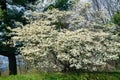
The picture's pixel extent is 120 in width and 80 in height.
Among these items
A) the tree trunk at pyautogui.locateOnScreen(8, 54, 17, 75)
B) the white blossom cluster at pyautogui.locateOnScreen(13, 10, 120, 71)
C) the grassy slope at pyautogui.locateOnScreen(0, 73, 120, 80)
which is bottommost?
the tree trunk at pyautogui.locateOnScreen(8, 54, 17, 75)

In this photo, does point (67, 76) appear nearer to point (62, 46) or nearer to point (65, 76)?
point (65, 76)

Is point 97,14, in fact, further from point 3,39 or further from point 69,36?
point 3,39

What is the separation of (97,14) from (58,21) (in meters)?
2.71

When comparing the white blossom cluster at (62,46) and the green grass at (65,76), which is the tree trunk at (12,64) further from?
the green grass at (65,76)

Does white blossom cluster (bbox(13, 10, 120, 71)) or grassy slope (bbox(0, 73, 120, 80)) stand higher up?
white blossom cluster (bbox(13, 10, 120, 71))

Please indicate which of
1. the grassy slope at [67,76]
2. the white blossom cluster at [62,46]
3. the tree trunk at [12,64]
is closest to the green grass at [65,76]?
the grassy slope at [67,76]

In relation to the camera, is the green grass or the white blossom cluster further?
the white blossom cluster

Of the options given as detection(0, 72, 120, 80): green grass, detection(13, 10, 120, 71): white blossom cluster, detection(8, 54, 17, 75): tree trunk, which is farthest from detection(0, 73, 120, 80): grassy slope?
detection(8, 54, 17, 75): tree trunk

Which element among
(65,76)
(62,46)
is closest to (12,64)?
(62,46)

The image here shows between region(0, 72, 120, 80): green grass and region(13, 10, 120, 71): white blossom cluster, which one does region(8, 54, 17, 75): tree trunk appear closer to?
region(13, 10, 120, 71): white blossom cluster

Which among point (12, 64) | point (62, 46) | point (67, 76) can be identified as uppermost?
point (62, 46)

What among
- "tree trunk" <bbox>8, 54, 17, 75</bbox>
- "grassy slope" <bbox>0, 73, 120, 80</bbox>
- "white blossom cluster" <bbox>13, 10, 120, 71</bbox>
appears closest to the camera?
"grassy slope" <bbox>0, 73, 120, 80</bbox>

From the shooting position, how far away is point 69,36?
49.5 ft

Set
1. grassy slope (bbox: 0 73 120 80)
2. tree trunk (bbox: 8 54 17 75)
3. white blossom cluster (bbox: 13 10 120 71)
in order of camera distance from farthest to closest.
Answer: tree trunk (bbox: 8 54 17 75) → white blossom cluster (bbox: 13 10 120 71) → grassy slope (bbox: 0 73 120 80)
